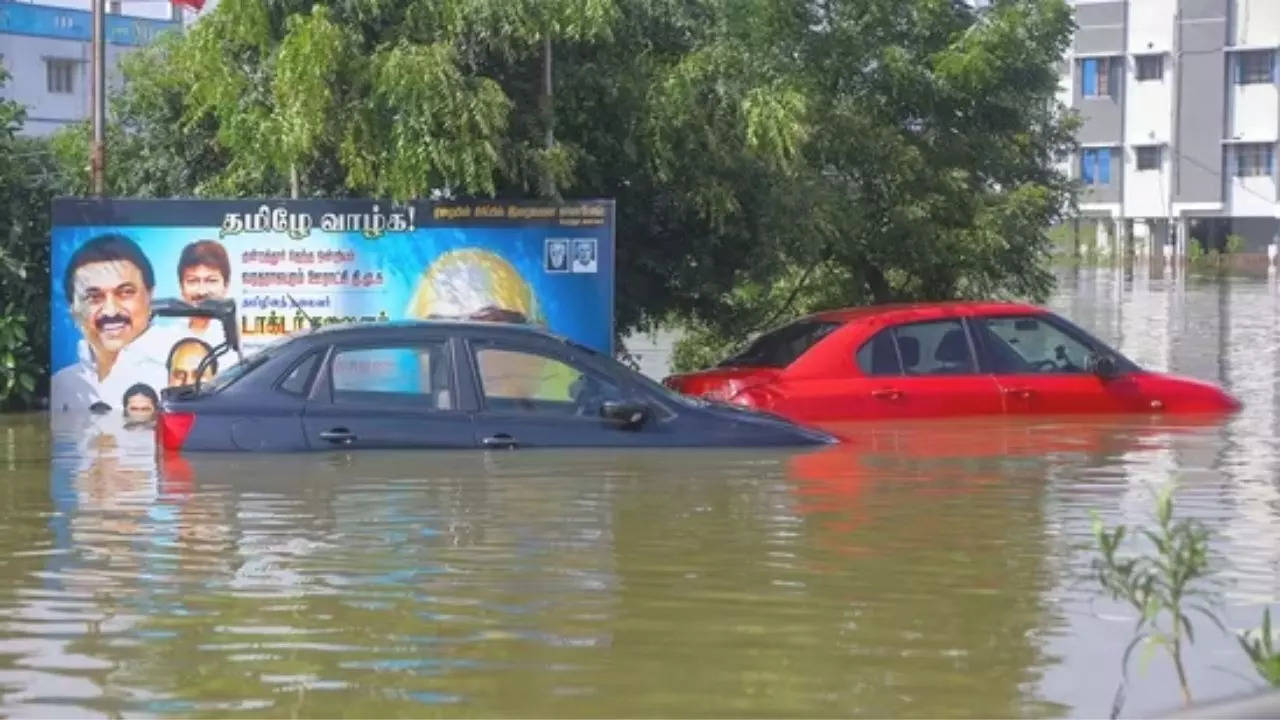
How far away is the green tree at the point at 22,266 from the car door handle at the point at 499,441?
5.95m

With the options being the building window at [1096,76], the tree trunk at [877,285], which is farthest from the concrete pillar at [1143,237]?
the tree trunk at [877,285]

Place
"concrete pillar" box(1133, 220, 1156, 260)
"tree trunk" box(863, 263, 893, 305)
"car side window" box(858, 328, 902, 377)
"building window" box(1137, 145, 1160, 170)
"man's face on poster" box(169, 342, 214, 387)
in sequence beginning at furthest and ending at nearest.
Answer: "concrete pillar" box(1133, 220, 1156, 260) < "building window" box(1137, 145, 1160, 170) < "tree trunk" box(863, 263, 893, 305) < "man's face on poster" box(169, 342, 214, 387) < "car side window" box(858, 328, 902, 377)

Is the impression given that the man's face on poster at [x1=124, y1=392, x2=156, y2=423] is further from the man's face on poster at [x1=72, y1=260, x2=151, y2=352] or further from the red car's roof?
the red car's roof

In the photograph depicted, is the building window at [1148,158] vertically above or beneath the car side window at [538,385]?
above

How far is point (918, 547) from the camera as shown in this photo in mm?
9281

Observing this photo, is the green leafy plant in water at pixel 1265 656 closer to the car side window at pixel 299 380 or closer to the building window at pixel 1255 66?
the car side window at pixel 299 380

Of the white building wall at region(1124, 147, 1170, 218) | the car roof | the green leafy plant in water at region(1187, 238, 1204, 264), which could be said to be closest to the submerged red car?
the car roof

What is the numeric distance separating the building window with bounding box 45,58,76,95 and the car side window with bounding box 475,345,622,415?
149ft

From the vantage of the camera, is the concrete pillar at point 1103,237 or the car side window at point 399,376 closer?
the car side window at point 399,376

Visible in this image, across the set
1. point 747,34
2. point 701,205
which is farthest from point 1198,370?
point 701,205

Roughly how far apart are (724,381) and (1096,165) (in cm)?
6278

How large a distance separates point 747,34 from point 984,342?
22.1 feet

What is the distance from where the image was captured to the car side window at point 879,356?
46.1 ft

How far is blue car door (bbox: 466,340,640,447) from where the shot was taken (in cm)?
1147
